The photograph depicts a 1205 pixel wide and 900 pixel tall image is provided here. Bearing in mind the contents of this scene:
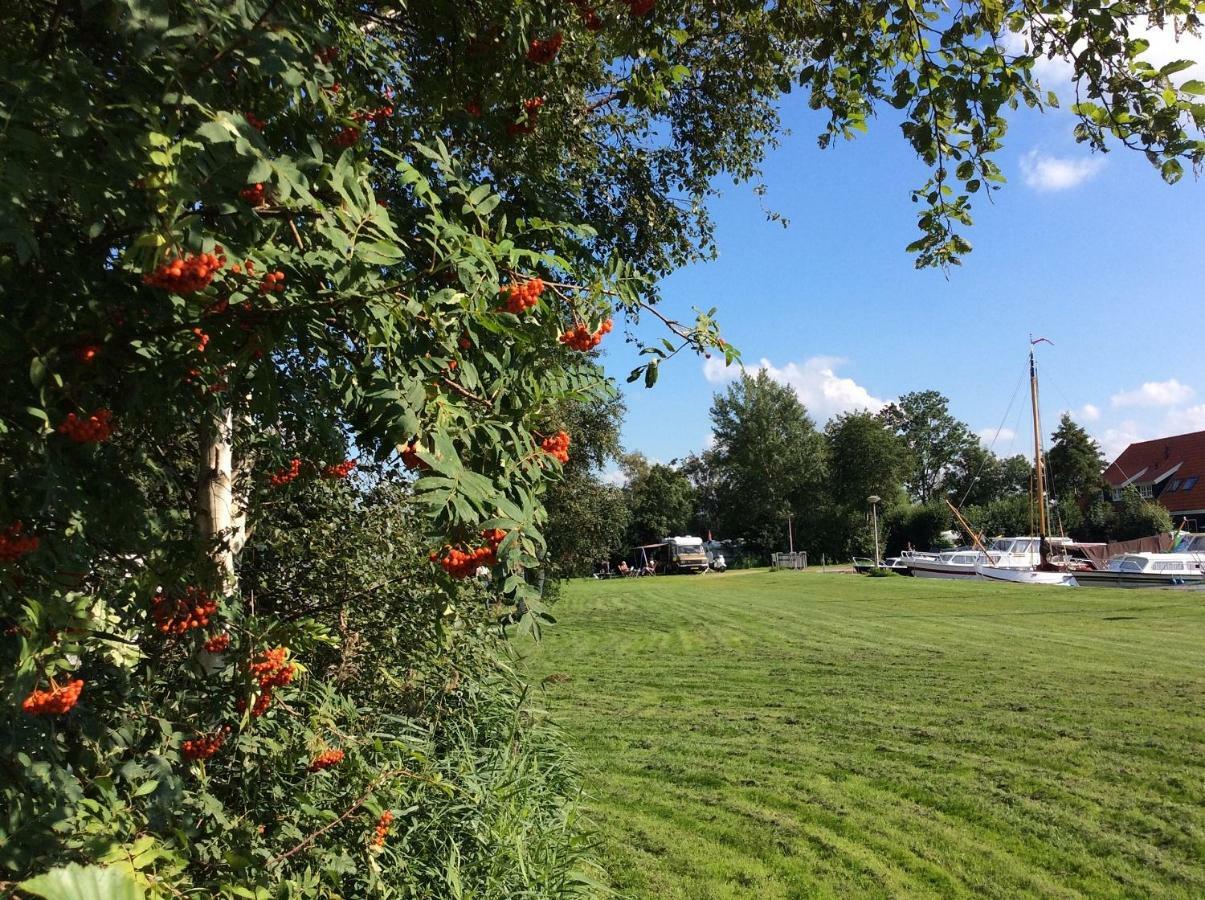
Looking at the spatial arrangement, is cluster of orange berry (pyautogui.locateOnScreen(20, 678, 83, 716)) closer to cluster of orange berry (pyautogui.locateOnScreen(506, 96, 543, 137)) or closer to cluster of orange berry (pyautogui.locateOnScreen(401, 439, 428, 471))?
cluster of orange berry (pyautogui.locateOnScreen(401, 439, 428, 471))

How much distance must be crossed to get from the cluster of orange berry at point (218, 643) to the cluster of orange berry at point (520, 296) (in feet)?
4.94

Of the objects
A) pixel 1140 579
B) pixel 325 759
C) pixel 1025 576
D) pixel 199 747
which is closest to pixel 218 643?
pixel 199 747

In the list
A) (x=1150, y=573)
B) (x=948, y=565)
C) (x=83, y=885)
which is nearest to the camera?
(x=83, y=885)

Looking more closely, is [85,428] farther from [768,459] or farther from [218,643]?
[768,459]

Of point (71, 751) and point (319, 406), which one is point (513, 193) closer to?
point (319, 406)

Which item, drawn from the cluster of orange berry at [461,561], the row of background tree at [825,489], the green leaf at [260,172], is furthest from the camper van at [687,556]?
the green leaf at [260,172]

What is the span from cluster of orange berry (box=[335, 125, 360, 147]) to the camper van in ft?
152

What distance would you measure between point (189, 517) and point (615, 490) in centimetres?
1423

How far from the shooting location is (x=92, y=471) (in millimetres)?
2090

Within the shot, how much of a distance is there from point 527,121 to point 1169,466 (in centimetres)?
5418

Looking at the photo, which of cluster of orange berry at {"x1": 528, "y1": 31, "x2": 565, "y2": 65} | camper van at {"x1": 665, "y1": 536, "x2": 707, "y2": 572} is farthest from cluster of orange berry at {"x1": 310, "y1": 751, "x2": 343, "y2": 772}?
camper van at {"x1": 665, "y1": 536, "x2": 707, "y2": 572}

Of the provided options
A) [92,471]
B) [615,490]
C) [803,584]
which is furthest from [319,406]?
[803,584]

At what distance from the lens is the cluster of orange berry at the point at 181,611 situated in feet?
7.99

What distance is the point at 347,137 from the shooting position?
2217mm
